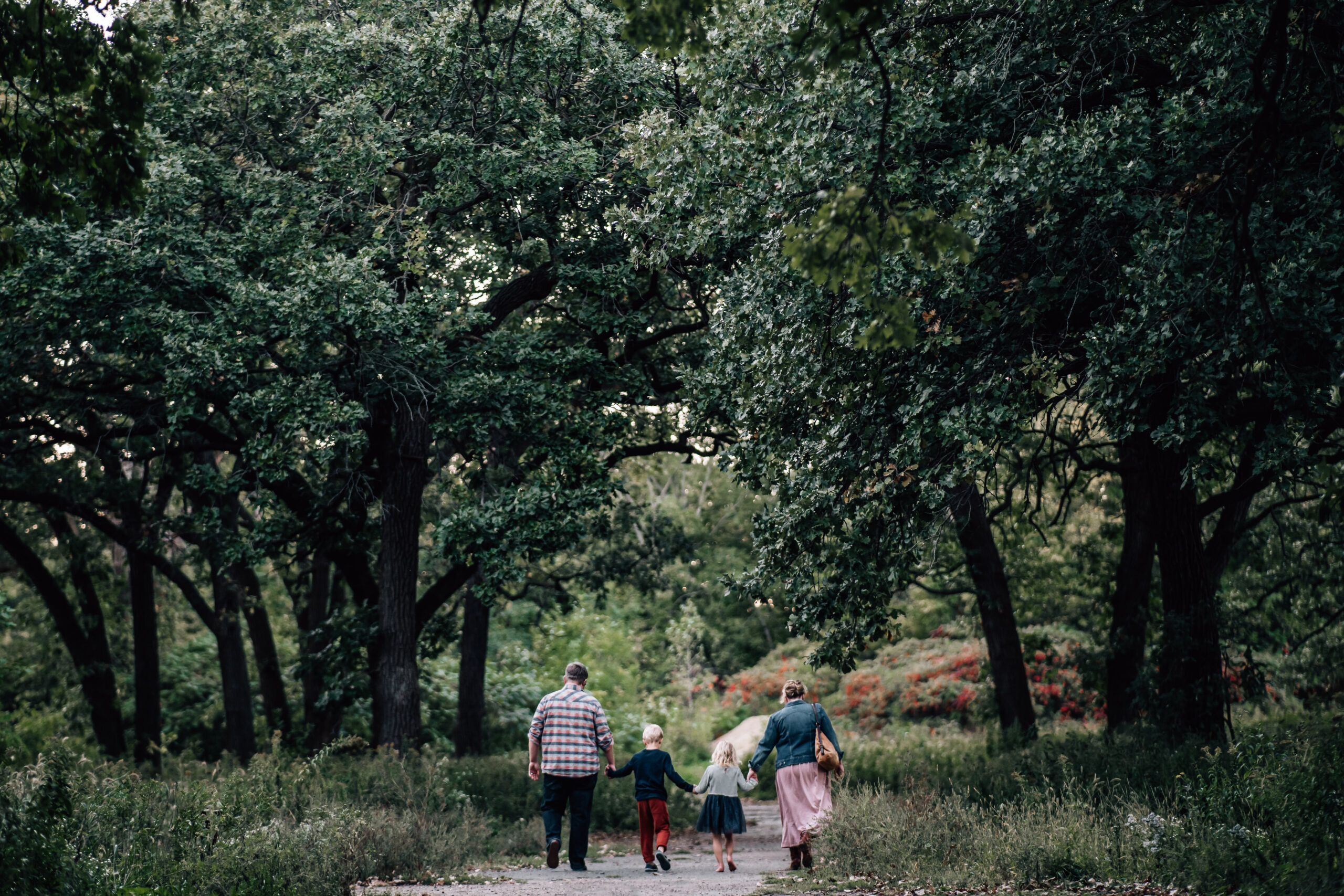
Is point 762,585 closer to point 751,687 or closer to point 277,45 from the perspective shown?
point 277,45

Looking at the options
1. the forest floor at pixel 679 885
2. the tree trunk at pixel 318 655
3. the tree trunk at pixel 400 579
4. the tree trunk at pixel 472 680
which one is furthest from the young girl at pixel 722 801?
the tree trunk at pixel 472 680

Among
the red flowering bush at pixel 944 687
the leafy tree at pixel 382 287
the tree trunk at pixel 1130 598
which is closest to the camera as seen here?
the leafy tree at pixel 382 287

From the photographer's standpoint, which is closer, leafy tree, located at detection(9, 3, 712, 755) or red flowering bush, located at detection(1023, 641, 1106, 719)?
leafy tree, located at detection(9, 3, 712, 755)

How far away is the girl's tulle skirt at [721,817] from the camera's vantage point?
426 inches

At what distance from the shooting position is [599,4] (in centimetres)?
1251

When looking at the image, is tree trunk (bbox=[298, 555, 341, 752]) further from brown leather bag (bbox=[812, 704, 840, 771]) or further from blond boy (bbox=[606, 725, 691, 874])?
brown leather bag (bbox=[812, 704, 840, 771])

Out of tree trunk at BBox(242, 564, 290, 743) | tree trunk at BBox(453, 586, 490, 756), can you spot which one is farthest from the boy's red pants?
tree trunk at BBox(242, 564, 290, 743)

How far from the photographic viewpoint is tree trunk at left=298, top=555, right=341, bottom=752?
1498 centimetres

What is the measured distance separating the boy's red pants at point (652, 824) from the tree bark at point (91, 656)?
A: 38.1 feet

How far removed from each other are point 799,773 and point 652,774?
1374mm

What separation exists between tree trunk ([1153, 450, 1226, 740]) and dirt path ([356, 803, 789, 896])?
15.3ft

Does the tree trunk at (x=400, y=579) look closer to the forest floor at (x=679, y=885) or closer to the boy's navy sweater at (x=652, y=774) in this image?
the forest floor at (x=679, y=885)

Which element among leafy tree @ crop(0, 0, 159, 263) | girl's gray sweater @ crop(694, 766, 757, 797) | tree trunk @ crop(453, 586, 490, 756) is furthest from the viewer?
tree trunk @ crop(453, 586, 490, 756)

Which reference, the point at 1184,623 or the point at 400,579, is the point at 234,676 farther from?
the point at 1184,623
